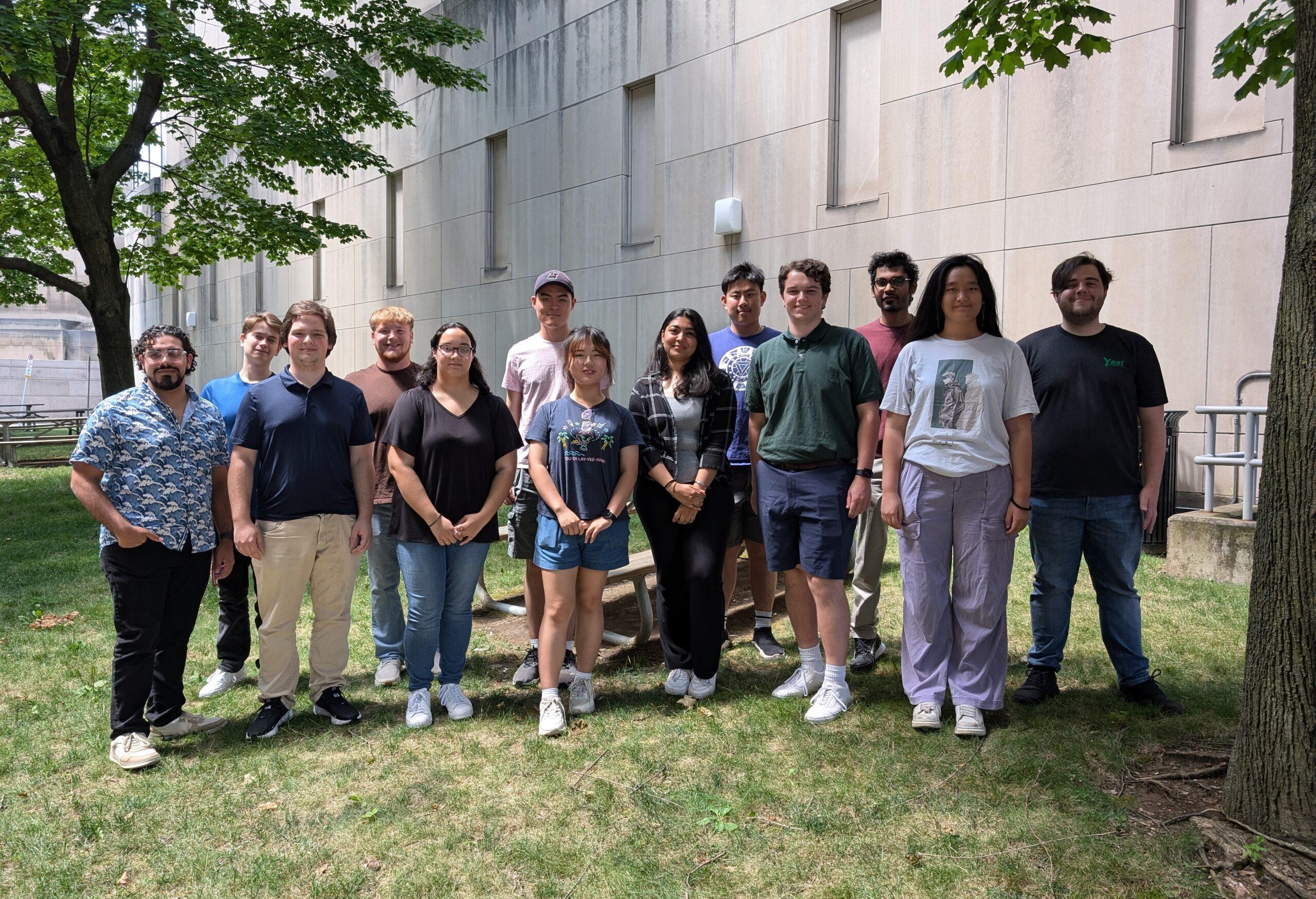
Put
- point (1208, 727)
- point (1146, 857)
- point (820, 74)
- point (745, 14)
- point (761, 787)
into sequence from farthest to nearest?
point (745, 14)
point (820, 74)
point (1208, 727)
point (761, 787)
point (1146, 857)

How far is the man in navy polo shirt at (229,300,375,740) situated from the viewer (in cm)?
450

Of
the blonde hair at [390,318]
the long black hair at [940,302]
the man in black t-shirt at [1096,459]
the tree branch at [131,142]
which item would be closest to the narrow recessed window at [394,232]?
the tree branch at [131,142]

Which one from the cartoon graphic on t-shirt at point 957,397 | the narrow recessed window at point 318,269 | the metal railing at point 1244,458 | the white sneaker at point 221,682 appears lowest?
the white sneaker at point 221,682

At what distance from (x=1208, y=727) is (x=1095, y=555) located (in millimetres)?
878

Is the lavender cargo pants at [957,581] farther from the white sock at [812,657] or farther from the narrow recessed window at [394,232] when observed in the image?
the narrow recessed window at [394,232]

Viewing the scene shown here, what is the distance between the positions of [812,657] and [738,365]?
163 cm

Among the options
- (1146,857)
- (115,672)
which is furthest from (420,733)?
(1146,857)

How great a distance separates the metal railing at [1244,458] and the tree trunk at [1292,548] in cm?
398

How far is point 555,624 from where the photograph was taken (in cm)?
471

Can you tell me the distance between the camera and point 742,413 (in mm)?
5336

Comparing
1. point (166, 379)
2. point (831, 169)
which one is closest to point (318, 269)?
point (831, 169)

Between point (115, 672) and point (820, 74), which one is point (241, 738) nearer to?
point (115, 672)

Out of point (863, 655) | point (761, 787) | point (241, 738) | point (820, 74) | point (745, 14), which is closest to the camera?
point (761, 787)

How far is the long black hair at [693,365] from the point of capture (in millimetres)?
4875
